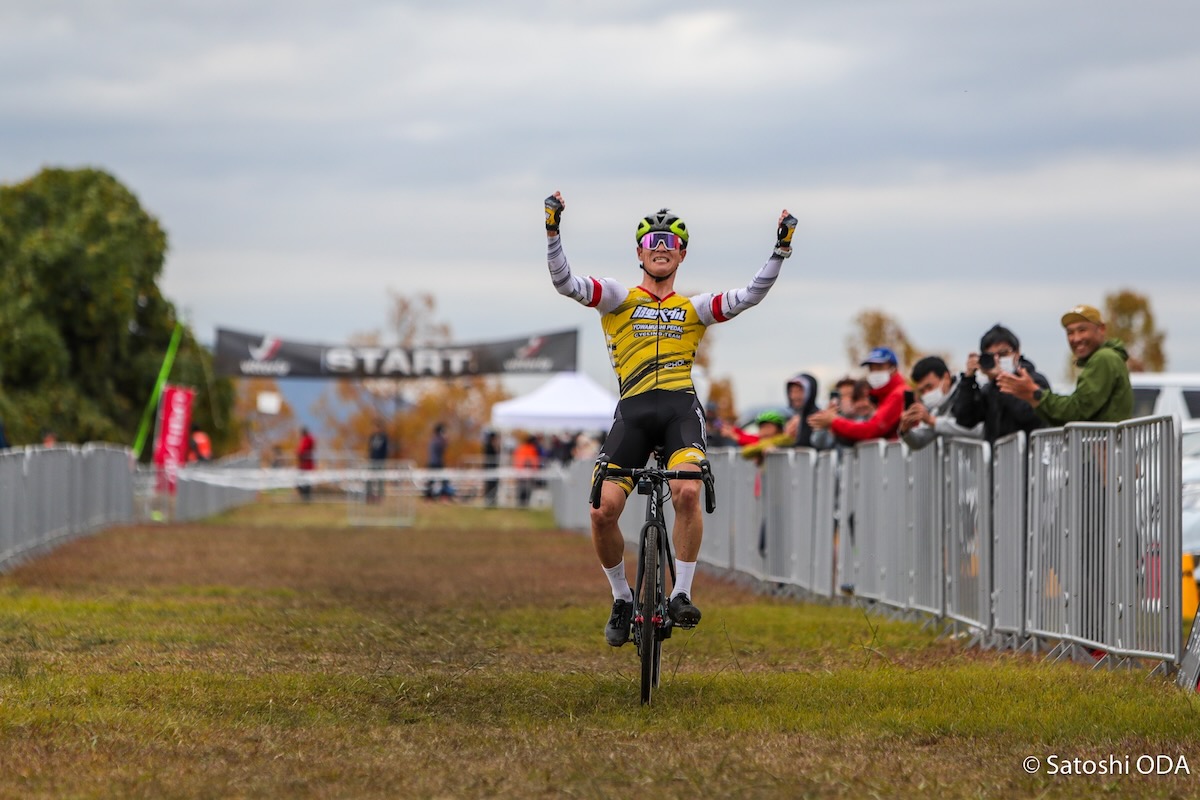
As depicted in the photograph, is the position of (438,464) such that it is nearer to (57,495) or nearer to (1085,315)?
(57,495)

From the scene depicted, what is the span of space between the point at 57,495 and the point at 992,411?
1564cm

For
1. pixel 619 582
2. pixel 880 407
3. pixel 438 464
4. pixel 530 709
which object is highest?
pixel 880 407

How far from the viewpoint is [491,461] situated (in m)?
54.8

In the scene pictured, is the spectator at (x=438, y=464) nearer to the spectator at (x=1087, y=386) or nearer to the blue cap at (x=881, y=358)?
the blue cap at (x=881, y=358)

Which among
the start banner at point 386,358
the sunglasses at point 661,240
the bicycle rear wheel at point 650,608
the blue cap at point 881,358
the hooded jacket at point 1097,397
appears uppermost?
the start banner at point 386,358

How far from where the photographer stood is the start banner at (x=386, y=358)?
46.3 meters

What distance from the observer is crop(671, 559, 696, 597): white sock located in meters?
→ 9.34

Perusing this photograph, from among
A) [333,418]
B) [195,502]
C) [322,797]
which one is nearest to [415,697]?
[322,797]

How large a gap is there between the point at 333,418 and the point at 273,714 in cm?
8990

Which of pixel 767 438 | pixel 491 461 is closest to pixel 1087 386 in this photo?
pixel 767 438

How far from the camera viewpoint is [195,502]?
3844 centimetres

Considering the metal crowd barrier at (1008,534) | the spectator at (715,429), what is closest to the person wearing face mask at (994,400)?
the metal crowd barrier at (1008,534)

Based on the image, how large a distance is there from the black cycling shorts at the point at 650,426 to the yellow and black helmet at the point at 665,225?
33.8 inches

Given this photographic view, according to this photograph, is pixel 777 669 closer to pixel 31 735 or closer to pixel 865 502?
pixel 31 735
